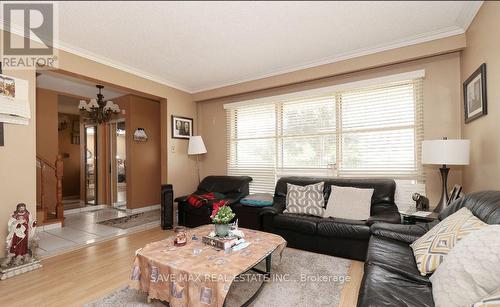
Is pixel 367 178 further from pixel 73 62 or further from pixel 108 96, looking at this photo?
pixel 108 96

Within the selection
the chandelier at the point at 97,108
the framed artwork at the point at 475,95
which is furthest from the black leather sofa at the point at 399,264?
the chandelier at the point at 97,108

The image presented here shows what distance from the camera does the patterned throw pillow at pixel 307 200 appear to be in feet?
10.6

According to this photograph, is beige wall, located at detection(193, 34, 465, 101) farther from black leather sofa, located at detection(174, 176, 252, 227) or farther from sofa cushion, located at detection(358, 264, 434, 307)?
sofa cushion, located at detection(358, 264, 434, 307)

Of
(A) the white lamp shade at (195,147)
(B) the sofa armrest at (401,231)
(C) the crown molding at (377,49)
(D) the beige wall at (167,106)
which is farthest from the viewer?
(A) the white lamp shade at (195,147)

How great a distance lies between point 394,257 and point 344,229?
2.96ft

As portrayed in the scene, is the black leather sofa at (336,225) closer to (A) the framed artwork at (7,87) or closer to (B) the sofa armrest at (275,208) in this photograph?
(B) the sofa armrest at (275,208)

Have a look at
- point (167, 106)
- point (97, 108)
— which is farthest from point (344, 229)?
point (97, 108)

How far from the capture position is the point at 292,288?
216cm

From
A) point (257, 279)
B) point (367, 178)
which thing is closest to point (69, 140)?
point (257, 279)

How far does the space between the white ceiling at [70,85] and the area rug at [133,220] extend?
7.92 feet

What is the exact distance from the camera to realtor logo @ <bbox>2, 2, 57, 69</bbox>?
2.30 metres

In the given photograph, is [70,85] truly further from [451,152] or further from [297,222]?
[451,152]

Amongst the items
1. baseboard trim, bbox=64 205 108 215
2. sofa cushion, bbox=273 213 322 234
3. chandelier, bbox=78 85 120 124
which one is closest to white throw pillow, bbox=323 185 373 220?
sofa cushion, bbox=273 213 322 234

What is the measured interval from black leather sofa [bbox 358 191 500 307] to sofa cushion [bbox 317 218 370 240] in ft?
1.08
